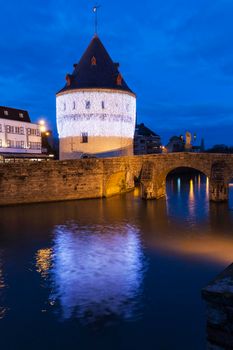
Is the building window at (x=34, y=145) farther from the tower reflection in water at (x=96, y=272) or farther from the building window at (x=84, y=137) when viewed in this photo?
the tower reflection in water at (x=96, y=272)

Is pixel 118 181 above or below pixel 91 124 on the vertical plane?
below

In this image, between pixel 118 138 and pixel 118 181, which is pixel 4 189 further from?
pixel 118 138

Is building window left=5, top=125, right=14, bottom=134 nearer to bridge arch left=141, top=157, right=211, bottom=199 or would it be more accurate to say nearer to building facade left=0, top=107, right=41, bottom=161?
building facade left=0, top=107, right=41, bottom=161

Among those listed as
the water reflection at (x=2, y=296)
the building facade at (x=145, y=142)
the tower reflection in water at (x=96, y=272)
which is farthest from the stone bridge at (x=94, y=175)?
the building facade at (x=145, y=142)

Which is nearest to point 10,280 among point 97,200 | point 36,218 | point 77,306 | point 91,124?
point 77,306

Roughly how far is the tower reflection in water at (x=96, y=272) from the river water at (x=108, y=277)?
0.03 meters

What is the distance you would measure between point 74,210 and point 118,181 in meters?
9.76

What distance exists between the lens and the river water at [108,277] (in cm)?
812

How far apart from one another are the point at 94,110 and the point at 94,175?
27.0 ft

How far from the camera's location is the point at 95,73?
36.0 metres

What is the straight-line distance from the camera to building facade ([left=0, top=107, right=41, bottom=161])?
126ft

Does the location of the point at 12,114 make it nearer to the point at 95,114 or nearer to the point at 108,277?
the point at 95,114

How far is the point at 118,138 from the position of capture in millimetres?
36406

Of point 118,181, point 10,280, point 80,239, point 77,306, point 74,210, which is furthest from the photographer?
point 118,181
